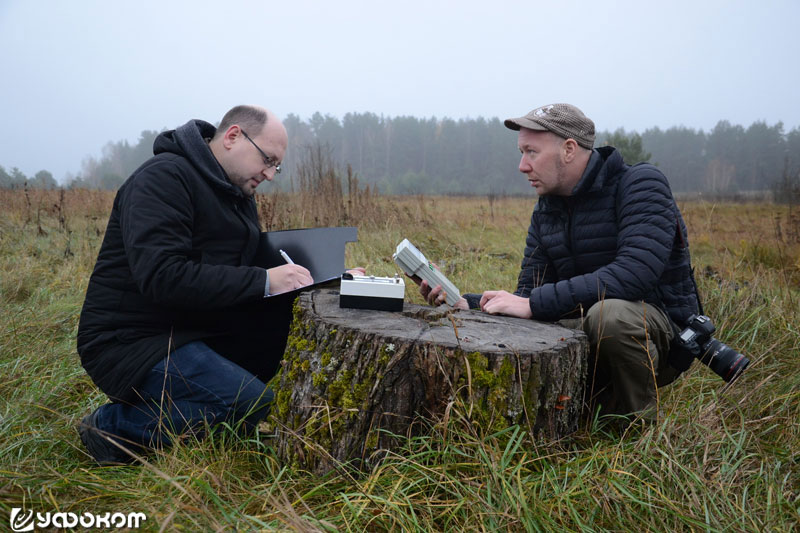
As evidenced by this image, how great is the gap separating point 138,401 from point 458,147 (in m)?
98.2

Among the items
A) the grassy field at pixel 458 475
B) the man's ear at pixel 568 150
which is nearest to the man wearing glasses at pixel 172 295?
Result: the grassy field at pixel 458 475

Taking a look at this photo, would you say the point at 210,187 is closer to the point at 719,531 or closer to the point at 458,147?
the point at 719,531

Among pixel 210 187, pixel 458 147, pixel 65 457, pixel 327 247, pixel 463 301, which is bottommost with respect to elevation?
pixel 65 457

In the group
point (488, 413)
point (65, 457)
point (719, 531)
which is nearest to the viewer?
point (719, 531)

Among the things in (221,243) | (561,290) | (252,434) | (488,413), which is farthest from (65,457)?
(561,290)

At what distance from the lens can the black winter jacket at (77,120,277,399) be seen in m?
2.02

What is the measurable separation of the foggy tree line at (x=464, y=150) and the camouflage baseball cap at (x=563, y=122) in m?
70.3

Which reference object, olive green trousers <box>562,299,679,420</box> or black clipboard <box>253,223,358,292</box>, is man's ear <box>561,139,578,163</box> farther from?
black clipboard <box>253,223,358,292</box>

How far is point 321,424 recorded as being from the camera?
1.77 m

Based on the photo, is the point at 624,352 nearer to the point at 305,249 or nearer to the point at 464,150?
the point at 305,249

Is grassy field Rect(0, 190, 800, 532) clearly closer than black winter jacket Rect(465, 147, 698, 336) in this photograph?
Yes

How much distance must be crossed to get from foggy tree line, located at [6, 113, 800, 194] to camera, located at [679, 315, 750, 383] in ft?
232

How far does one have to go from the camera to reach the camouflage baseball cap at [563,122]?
243 centimetres
